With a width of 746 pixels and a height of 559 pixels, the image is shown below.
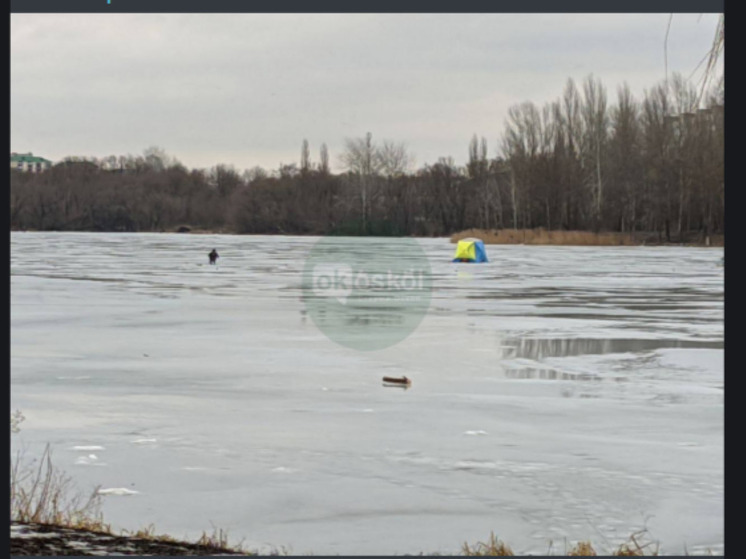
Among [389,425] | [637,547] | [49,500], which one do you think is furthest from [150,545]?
[389,425]

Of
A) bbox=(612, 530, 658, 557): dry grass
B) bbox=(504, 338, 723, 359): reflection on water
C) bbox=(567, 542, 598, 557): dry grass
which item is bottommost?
bbox=(612, 530, 658, 557): dry grass

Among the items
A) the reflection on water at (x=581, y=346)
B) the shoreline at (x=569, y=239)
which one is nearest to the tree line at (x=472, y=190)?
the shoreline at (x=569, y=239)

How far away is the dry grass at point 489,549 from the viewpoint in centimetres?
499

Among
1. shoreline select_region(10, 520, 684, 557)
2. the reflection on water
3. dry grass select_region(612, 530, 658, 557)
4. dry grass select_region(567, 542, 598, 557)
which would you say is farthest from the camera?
the reflection on water

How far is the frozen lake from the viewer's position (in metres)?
5.75

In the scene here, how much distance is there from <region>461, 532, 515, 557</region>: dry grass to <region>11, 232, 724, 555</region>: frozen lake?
0.41ft

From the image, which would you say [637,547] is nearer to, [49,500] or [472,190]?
[49,500]

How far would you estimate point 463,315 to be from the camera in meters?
17.2

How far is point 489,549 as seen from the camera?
5.08m

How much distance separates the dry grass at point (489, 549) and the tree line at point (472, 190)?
52715 millimetres

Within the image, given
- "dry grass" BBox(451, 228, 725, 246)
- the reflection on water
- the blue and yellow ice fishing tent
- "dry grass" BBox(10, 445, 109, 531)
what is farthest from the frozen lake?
"dry grass" BBox(451, 228, 725, 246)

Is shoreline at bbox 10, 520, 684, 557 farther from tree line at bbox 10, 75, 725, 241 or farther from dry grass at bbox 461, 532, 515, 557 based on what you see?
tree line at bbox 10, 75, 725, 241

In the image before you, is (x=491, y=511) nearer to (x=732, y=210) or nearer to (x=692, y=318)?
(x=732, y=210)

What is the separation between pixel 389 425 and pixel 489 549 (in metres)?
3.17
